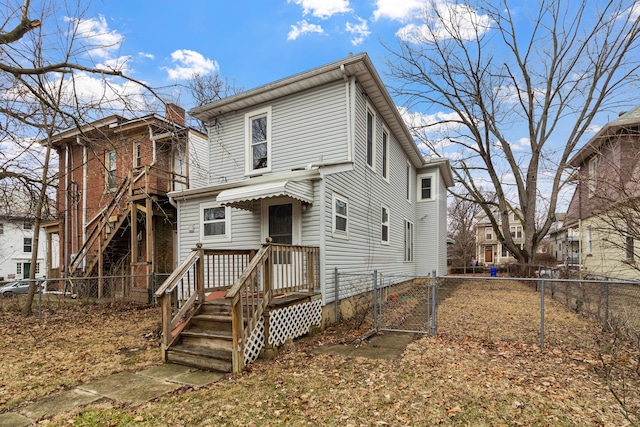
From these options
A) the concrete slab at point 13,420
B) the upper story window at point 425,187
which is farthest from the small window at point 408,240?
the concrete slab at point 13,420

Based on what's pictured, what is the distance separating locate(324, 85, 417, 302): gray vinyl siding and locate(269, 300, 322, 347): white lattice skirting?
0.60 metres

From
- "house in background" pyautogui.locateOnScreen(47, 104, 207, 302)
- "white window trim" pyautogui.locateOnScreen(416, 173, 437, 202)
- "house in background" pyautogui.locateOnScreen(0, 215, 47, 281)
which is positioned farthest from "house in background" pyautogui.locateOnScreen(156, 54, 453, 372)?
"house in background" pyautogui.locateOnScreen(0, 215, 47, 281)

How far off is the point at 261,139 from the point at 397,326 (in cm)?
642

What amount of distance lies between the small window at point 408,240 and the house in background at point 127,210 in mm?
8474

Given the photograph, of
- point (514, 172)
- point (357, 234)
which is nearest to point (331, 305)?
point (357, 234)

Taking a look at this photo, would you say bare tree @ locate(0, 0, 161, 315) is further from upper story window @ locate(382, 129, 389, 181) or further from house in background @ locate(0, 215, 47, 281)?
house in background @ locate(0, 215, 47, 281)

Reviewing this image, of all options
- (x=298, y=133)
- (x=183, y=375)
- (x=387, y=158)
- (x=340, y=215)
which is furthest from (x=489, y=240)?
(x=183, y=375)

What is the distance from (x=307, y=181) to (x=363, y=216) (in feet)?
8.86

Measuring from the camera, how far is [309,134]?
9.37m

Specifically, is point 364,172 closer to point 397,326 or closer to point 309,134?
point 309,134

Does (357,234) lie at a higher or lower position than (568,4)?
→ lower

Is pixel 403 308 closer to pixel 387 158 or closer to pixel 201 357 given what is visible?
pixel 387 158

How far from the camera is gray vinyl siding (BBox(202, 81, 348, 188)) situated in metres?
8.92

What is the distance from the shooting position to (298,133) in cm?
954
